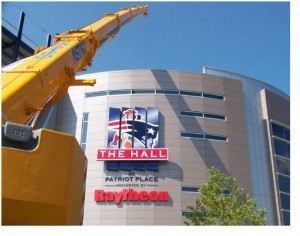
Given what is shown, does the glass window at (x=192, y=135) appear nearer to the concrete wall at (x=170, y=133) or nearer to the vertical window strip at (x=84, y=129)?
the concrete wall at (x=170, y=133)

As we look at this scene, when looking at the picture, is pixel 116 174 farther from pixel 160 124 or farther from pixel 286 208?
pixel 286 208

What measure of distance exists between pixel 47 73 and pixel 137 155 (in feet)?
58.3

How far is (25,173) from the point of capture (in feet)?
17.2

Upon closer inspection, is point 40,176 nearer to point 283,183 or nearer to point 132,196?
point 132,196

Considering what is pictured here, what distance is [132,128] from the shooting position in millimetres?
28641

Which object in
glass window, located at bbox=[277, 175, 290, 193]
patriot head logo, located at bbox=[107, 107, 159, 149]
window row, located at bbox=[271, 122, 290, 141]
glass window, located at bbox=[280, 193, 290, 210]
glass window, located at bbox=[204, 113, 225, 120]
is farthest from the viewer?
window row, located at bbox=[271, 122, 290, 141]

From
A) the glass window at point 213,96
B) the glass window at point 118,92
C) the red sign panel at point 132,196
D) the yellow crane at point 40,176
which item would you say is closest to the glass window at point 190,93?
the glass window at point 213,96

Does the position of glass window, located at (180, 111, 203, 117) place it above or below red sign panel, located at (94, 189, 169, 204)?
above

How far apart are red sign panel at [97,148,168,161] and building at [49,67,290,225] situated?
85 mm

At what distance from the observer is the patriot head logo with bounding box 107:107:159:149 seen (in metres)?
28.1

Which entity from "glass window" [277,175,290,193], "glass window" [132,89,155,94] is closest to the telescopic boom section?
"glass window" [132,89,155,94]

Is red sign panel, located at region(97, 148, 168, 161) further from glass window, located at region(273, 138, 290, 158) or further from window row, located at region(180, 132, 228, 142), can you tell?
glass window, located at region(273, 138, 290, 158)

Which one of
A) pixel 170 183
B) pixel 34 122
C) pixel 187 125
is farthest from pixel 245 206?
pixel 34 122

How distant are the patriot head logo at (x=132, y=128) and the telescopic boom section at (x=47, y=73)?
1189cm
